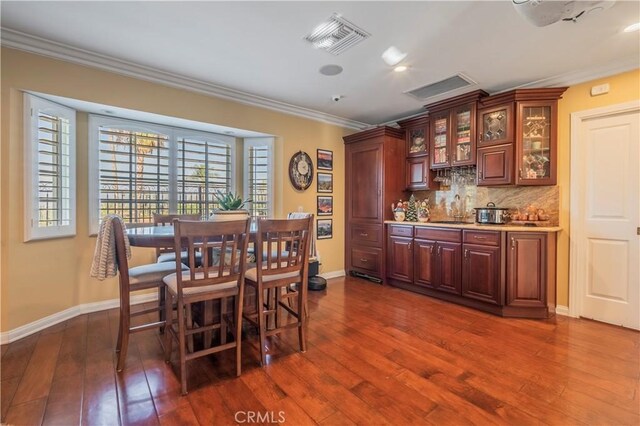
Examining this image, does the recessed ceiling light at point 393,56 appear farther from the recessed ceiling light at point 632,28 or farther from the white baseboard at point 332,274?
the white baseboard at point 332,274

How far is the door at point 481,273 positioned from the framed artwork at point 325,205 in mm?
1999

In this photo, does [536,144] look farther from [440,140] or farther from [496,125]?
[440,140]

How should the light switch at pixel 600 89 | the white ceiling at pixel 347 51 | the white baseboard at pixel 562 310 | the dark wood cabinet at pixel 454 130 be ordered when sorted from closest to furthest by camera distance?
the white ceiling at pixel 347 51 → the light switch at pixel 600 89 → the white baseboard at pixel 562 310 → the dark wood cabinet at pixel 454 130

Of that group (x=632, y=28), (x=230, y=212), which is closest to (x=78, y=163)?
(x=230, y=212)

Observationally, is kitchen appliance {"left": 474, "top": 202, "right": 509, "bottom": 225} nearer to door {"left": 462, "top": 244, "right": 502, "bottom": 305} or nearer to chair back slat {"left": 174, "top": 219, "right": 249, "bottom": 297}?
door {"left": 462, "top": 244, "right": 502, "bottom": 305}

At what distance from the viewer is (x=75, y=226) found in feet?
9.65

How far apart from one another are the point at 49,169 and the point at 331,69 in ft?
9.25

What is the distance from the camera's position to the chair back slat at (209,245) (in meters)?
1.76

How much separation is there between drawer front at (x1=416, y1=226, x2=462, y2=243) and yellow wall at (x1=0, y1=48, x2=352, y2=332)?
6.16ft

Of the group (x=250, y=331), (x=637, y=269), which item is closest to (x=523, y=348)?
(x=637, y=269)

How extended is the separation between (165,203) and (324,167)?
224 centimetres

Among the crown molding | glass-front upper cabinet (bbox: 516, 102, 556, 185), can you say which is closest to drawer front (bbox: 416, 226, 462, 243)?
glass-front upper cabinet (bbox: 516, 102, 556, 185)

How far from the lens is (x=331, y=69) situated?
2.93 meters

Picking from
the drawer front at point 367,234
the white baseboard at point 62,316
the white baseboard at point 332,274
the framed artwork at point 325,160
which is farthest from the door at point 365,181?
the white baseboard at point 62,316
